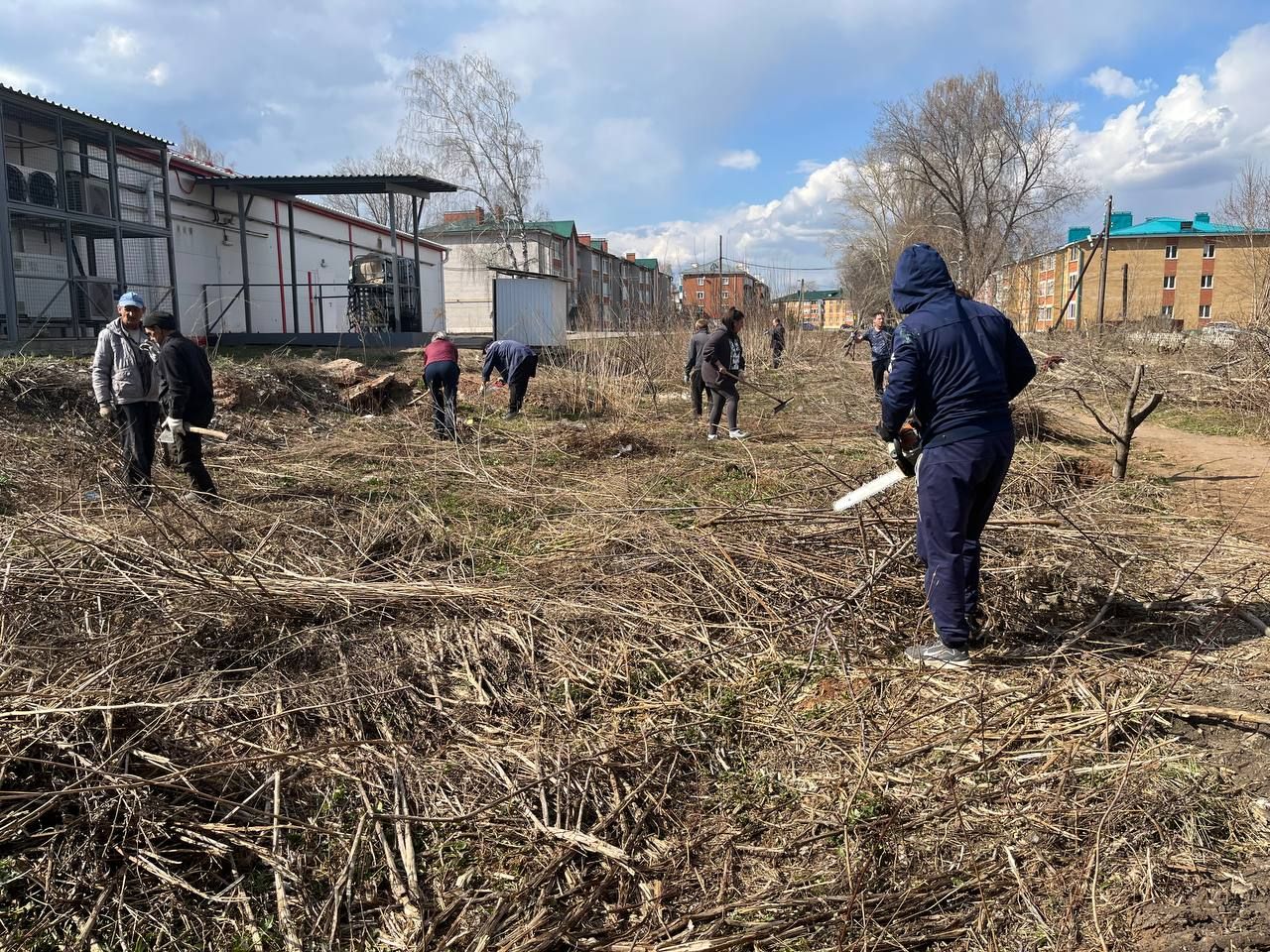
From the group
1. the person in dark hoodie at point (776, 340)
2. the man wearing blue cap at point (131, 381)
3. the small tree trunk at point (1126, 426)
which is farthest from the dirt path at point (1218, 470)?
the person in dark hoodie at point (776, 340)

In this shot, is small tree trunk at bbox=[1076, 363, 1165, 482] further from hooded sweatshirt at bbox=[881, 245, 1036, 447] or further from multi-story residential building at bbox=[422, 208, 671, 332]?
multi-story residential building at bbox=[422, 208, 671, 332]

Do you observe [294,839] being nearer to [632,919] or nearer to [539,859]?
[539,859]

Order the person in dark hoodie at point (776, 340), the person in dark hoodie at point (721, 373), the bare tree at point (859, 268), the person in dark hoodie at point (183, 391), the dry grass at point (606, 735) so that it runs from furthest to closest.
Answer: the bare tree at point (859, 268) < the person in dark hoodie at point (776, 340) < the person in dark hoodie at point (721, 373) < the person in dark hoodie at point (183, 391) < the dry grass at point (606, 735)

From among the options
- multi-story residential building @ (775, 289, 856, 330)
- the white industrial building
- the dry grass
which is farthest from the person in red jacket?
multi-story residential building @ (775, 289, 856, 330)

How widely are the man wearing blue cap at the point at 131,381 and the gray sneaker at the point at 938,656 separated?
5.20 m

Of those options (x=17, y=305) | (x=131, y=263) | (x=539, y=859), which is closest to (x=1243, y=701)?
(x=539, y=859)

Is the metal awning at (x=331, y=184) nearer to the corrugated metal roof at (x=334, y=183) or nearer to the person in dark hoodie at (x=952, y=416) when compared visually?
the corrugated metal roof at (x=334, y=183)

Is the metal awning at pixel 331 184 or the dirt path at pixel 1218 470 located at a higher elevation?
the metal awning at pixel 331 184

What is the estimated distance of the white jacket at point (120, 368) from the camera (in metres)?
5.84

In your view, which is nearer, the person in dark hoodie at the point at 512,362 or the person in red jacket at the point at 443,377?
the person in red jacket at the point at 443,377

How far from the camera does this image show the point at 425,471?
23.8ft

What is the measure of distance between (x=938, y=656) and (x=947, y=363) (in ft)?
4.03

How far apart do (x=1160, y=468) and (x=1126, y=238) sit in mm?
56318

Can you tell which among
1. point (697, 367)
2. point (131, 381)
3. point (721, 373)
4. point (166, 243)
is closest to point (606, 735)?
point (131, 381)
